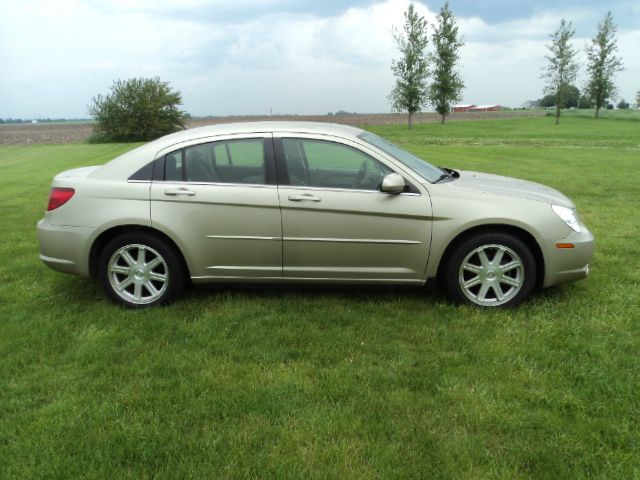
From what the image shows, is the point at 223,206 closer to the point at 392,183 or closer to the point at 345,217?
the point at 345,217

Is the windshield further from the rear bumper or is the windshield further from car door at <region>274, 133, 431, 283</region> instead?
the rear bumper

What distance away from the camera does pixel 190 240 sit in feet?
14.8

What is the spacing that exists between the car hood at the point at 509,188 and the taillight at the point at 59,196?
3.30 m

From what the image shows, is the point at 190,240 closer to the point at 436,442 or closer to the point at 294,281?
the point at 294,281

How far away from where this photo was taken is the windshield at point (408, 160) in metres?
4.62

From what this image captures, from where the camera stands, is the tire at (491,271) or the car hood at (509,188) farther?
the car hood at (509,188)

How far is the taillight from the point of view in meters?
4.64

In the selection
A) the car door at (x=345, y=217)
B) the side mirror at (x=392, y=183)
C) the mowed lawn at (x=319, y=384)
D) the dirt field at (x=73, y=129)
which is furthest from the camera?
the dirt field at (x=73, y=129)

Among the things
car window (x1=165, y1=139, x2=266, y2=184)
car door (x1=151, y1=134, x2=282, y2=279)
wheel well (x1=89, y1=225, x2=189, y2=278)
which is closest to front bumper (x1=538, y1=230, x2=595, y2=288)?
car door (x1=151, y1=134, x2=282, y2=279)

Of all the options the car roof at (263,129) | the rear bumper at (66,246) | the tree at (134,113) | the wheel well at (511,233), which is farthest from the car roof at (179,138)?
the tree at (134,113)

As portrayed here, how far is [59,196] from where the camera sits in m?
4.66

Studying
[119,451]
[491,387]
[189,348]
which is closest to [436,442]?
[491,387]

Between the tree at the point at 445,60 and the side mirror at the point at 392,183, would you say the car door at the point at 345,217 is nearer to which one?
the side mirror at the point at 392,183

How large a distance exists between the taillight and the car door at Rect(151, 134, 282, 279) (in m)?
0.76
